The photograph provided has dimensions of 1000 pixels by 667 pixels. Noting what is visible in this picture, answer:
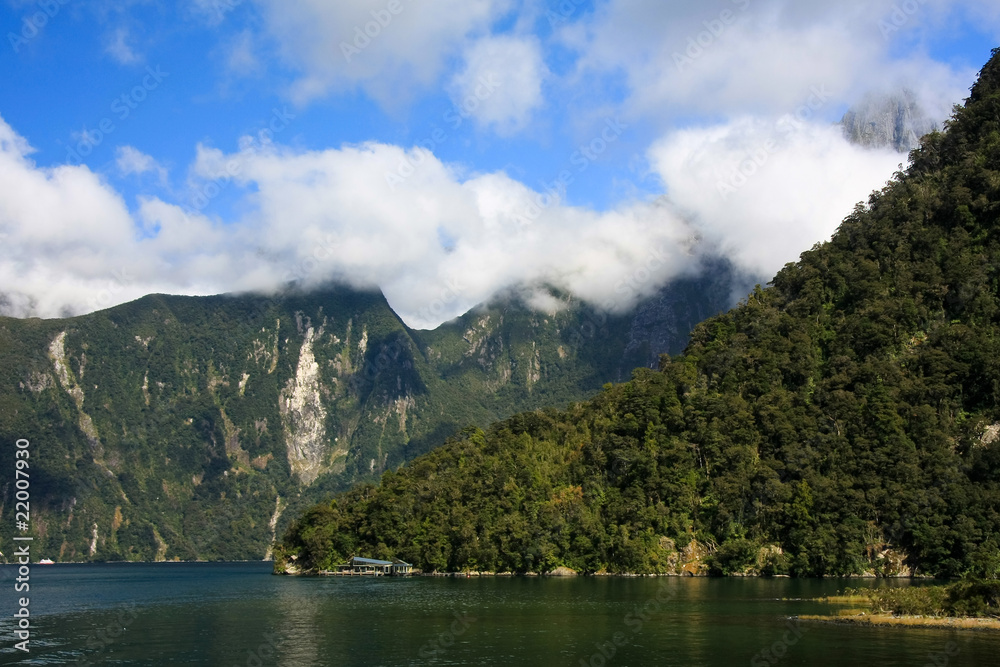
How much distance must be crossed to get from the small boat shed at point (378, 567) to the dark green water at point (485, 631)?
43616mm

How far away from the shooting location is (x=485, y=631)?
58875 millimetres

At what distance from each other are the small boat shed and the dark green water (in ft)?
143

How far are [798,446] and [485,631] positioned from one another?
68.9 m

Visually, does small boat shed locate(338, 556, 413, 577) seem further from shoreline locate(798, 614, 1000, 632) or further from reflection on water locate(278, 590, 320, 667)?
shoreline locate(798, 614, 1000, 632)

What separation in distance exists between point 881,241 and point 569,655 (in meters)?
108

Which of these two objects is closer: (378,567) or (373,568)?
(378,567)

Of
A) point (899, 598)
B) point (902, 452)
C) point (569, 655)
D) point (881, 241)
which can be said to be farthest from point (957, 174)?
point (569, 655)

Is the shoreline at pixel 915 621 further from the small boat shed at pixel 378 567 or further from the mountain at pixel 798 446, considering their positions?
the small boat shed at pixel 378 567

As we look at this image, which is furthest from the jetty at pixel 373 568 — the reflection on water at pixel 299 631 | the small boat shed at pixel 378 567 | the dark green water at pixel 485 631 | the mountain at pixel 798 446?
the reflection on water at pixel 299 631

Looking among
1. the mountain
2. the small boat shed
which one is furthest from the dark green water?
the small boat shed

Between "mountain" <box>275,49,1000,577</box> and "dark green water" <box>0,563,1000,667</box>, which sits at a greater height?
"mountain" <box>275,49,1000,577</box>

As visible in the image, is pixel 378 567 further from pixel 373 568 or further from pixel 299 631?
pixel 299 631

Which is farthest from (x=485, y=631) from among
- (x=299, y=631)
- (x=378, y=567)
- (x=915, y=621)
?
(x=378, y=567)

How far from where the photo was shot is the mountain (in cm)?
10344
